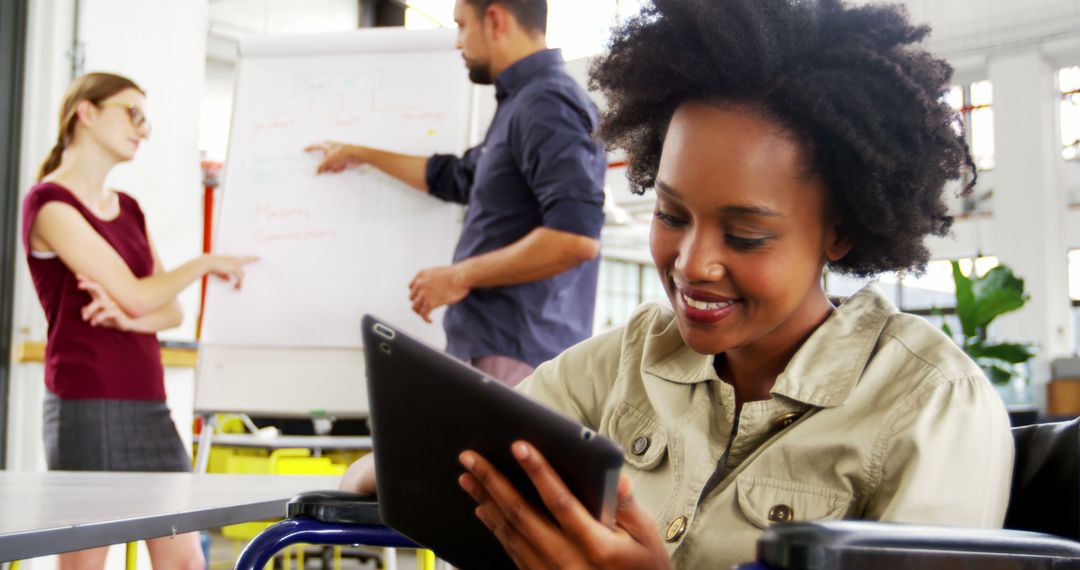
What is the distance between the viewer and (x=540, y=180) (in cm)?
202

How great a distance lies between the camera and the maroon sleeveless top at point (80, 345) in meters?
2.20

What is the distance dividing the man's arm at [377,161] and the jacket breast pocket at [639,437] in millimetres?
1534

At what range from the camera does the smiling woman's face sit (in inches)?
36.1

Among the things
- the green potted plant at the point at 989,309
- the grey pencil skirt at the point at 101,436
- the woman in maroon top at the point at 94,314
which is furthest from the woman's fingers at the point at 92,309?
the green potted plant at the point at 989,309

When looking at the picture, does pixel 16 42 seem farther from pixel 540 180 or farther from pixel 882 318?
pixel 882 318

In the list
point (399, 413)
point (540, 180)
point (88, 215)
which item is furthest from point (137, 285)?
point (399, 413)

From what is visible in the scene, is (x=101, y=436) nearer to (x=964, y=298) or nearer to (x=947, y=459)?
(x=947, y=459)

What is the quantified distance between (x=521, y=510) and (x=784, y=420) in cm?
33

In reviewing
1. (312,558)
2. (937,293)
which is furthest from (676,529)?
(937,293)

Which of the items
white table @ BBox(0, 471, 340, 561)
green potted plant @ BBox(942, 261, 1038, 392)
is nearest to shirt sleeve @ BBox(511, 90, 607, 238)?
white table @ BBox(0, 471, 340, 561)

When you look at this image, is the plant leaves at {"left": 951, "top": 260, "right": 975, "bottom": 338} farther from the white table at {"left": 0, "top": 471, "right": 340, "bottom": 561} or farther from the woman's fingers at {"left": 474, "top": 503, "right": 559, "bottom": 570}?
the woman's fingers at {"left": 474, "top": 503, "right": 559, "bottom": 570}

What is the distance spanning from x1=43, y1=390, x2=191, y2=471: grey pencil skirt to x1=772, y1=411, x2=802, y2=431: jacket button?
1.72 m

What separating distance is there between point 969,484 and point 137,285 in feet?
6.72

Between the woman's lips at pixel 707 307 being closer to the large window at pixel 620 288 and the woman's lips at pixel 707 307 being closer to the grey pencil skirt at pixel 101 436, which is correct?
the grey pencil skirt at pixel 101 436
